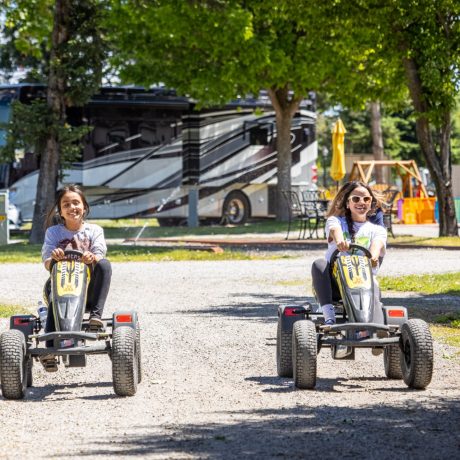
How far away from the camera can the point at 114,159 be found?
34000 mm

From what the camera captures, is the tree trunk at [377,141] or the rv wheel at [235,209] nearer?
the rv wheel at [235,209]

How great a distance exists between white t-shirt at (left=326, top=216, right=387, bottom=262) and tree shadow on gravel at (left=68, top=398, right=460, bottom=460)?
1.61 m

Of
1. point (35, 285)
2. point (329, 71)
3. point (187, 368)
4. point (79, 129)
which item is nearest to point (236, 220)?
point (329, 71)

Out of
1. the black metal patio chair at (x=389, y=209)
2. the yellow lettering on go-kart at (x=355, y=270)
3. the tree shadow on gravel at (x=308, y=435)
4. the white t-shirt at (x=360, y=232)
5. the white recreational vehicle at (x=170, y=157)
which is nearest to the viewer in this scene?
the tree shadow on gravel at (x=308, y=435)

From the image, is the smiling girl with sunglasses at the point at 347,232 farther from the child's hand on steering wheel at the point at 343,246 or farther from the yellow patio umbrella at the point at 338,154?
the yellow patio umbrella at the point at 338,154

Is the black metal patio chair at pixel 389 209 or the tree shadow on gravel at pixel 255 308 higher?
the black metal patio chair at pixel 389 209

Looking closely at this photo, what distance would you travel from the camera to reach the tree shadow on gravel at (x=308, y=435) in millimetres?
6191

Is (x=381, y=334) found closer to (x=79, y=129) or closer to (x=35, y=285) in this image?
(x=35, y=285)

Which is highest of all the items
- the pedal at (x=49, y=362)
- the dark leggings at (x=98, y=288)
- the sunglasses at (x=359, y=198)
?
the sunglasses at (x=359, y=198)

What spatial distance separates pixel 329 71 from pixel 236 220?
5.39 metres

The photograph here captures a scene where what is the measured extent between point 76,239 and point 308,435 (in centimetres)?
291

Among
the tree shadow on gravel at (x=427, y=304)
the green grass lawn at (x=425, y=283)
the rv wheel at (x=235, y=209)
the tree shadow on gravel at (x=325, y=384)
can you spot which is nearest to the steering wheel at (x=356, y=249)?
the tree shadow on gravel at (x=325, y=384)

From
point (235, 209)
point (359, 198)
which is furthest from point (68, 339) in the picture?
point (235, 209)

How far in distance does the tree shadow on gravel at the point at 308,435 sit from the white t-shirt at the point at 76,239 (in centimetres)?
197
